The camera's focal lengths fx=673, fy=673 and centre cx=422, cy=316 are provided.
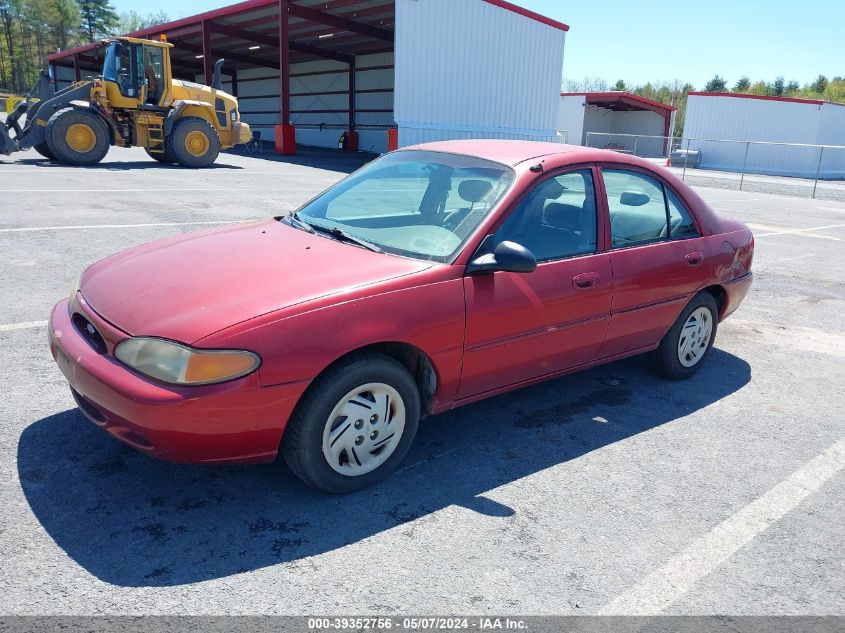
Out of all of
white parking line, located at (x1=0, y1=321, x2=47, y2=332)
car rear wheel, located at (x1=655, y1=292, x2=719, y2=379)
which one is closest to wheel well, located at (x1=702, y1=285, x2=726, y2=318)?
car rear wheel, located at (x1=655, y1=292, x2=719, y2=379)

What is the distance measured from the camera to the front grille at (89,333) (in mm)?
2902

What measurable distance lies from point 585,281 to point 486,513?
1478 millimetres

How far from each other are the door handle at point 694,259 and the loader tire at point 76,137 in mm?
16084

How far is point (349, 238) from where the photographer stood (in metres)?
3.54

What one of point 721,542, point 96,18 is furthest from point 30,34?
point 721,542

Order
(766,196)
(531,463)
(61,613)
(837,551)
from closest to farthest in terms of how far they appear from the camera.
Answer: (61,613) → (837,551) → (531,463) → (766,196)

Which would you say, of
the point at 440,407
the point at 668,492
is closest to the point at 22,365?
the point at 440,407

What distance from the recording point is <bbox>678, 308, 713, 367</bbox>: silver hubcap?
15.3 ft

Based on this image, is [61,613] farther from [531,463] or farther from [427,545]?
[531,463]

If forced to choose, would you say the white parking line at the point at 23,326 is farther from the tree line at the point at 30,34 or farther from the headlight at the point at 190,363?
the tree line at the point at 30,34

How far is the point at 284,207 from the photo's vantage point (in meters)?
11.6

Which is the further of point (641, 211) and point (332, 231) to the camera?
point (641, 211)

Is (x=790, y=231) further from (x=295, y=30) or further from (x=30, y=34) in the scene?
(x=30, y=34)

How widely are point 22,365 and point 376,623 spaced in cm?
308
